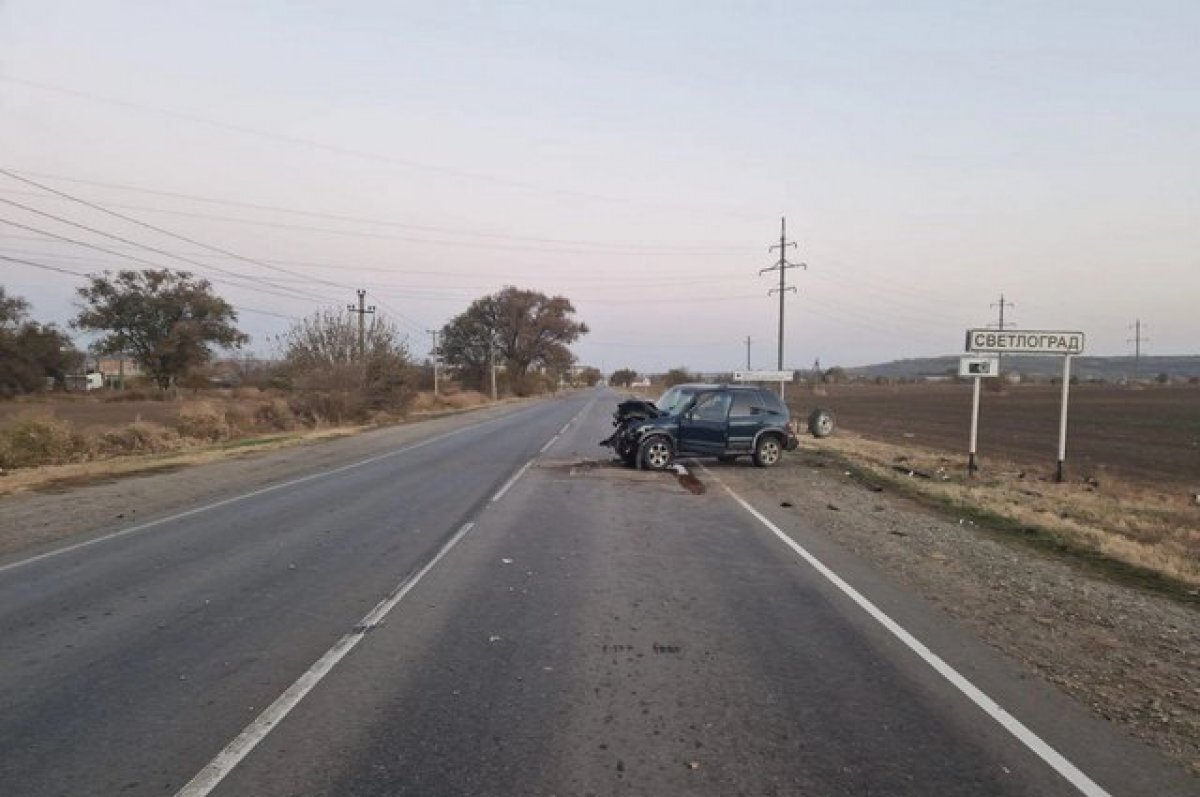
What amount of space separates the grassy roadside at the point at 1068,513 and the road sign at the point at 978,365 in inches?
89.0

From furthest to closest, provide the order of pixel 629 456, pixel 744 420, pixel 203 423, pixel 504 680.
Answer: pixel 203 423
pixel 744 420
pixel 629 456
pixel 504 680

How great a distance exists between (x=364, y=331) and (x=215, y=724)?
41.8 meters

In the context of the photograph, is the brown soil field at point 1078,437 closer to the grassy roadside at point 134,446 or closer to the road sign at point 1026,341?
the road sign at point 1026,341

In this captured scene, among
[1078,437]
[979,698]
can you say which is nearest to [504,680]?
[979,698]

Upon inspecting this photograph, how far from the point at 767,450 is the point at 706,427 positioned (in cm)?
178

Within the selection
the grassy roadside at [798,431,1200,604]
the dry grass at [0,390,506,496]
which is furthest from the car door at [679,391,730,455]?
Result: the dry grass at [0,390,506,496]

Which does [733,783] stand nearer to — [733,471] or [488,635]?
[488,635]

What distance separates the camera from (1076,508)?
14789 millimetres

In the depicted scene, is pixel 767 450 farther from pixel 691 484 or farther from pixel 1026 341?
pixel 1026 341

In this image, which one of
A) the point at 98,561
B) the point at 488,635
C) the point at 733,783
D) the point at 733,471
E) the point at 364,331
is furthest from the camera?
the point at 364,331

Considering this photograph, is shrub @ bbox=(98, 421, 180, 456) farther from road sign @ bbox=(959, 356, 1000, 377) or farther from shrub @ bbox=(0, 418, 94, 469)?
road sign @ bbox=(959, 356, 1000, 377)

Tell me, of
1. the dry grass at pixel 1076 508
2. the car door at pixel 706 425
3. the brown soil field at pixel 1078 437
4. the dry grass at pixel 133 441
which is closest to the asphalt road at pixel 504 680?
the dry grass at pixel 1076 508

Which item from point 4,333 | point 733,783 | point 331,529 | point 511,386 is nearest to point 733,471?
point 331,529

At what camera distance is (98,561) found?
9023 millimetres
